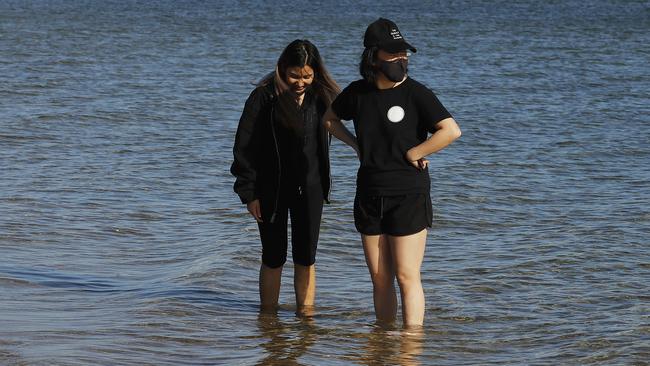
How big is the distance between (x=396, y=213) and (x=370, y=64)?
2.43ft

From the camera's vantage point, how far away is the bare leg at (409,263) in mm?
6266

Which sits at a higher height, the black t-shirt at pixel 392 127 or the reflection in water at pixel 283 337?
the black t-shirt at pixel 392 127

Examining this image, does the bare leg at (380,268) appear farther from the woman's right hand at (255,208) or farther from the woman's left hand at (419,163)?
the woman's right hand at (255,208)

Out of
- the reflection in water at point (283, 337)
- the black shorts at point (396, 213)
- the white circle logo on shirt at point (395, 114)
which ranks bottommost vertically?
the reflection in water at point (283, 337)

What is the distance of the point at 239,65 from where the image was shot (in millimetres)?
26719

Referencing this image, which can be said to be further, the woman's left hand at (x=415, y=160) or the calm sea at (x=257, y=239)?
the calm sea at (x=257, y=239)

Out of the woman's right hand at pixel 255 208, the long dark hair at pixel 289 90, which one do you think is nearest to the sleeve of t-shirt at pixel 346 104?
the long dark hair at pixel 289 90

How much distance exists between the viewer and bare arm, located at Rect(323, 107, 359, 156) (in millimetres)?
6352

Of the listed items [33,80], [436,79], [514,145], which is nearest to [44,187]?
[514,145]

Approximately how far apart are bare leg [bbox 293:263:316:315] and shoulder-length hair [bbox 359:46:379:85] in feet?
4.75

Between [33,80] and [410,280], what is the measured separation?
54.1ft

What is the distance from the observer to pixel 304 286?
729cm

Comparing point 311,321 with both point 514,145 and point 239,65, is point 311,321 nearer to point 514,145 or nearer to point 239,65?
point 514,145

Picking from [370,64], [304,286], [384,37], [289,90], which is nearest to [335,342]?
[304,286]
